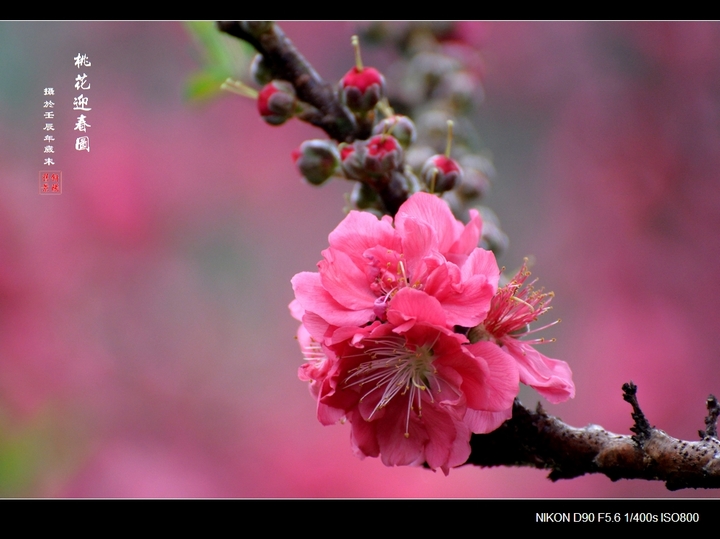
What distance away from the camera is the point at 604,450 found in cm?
60

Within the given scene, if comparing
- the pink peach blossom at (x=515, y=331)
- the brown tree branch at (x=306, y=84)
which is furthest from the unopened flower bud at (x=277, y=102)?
the pink peach blossom at (x=515, y=331)

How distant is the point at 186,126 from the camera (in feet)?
5.84

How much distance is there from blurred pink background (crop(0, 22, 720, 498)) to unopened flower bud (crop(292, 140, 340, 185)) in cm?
62

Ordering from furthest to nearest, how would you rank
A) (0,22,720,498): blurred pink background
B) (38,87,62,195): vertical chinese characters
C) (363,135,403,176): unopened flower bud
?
(0,22,720,498): blurred pink background < (38,87,62,195): vertical chinese characters < (363,135,403,176): unopened flower bud

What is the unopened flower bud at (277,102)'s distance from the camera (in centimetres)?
76

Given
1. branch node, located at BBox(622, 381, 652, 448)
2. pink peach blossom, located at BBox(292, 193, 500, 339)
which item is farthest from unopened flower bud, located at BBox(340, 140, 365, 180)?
branch node, located at BBox(622, 381, 652, 448)

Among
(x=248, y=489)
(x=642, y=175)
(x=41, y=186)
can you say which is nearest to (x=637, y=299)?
(x=642, y=175)

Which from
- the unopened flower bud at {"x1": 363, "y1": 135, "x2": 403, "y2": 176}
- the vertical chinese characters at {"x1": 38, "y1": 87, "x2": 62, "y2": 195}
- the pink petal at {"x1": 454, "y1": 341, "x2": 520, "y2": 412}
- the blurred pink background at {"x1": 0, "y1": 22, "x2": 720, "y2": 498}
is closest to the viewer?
the pink petal at {"x1": 454, "y1": 341, "x2": 520, "y2": 412}

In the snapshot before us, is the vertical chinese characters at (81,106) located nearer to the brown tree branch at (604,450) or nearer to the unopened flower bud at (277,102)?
the unopened flower bud at (277,102)

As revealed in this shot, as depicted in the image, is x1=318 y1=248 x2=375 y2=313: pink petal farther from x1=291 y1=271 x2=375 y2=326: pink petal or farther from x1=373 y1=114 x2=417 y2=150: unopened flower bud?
x1=373 y1=114 x2=417 y2=150: unopened flower bud

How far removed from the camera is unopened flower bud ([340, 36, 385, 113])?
727mm

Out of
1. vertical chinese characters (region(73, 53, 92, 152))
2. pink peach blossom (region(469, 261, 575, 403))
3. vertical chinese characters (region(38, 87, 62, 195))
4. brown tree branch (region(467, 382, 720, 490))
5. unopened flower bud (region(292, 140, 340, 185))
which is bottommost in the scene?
brown tree branch (region(467, 382, 720, 490))

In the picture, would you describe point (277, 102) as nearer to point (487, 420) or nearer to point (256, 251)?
point (487, 420)

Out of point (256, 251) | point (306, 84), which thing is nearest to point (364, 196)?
point (306, 84)
